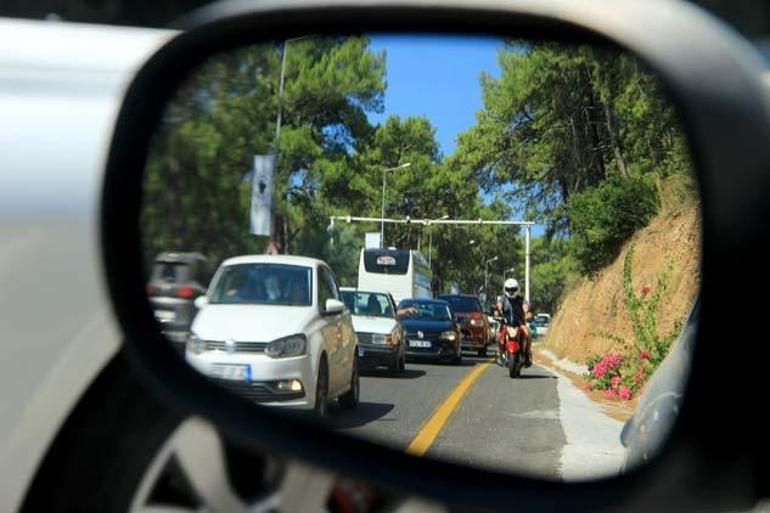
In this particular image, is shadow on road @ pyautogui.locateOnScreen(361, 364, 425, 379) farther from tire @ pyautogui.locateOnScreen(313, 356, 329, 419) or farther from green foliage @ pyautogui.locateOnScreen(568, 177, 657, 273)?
green foliage @ pyautogui.locateOnScreen(568, 177, 657, 273)

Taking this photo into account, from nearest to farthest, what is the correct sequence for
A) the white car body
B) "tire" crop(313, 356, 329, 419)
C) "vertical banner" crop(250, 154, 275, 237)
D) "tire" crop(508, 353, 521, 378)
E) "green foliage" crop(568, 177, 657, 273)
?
"green foliage" crop(568, 177, 657, 273) < "vertical banner" crop(250, 154, 275, 237) < "tire" crop(313, 356, 329, 419) < "tire" crop(508, 353, 521, 378) < the white car body

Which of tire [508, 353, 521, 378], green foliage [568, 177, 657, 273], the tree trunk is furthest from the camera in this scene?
tire [508, 353, 521, 378]

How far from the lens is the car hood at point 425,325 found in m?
2.37

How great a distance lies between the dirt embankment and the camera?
2.18m

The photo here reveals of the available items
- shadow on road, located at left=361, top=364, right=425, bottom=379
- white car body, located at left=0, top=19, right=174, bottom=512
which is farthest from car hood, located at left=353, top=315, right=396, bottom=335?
white car body, located at left=0, top=19, right=174, bottom=512

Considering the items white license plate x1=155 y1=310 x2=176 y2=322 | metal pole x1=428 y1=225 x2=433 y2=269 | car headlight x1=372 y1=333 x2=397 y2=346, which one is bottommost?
car headlight x1=372 y1=333 x2=397 y2=346

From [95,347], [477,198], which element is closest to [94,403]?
[95,347]

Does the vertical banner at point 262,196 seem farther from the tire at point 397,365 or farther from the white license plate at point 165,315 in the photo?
the tire at point 397,365

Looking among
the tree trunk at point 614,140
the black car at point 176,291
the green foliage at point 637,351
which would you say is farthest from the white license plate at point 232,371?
the tree trunk at point 614,140

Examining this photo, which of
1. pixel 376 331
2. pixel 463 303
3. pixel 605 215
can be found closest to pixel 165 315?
pixel 376 331

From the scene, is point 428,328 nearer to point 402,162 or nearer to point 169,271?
point 402,162

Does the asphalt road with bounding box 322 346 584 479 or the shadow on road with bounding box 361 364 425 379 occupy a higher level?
the shadow on road with bounding box 361 364 425 379

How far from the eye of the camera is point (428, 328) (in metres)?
2.46

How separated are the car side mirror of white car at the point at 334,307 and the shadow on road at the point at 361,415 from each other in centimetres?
25
